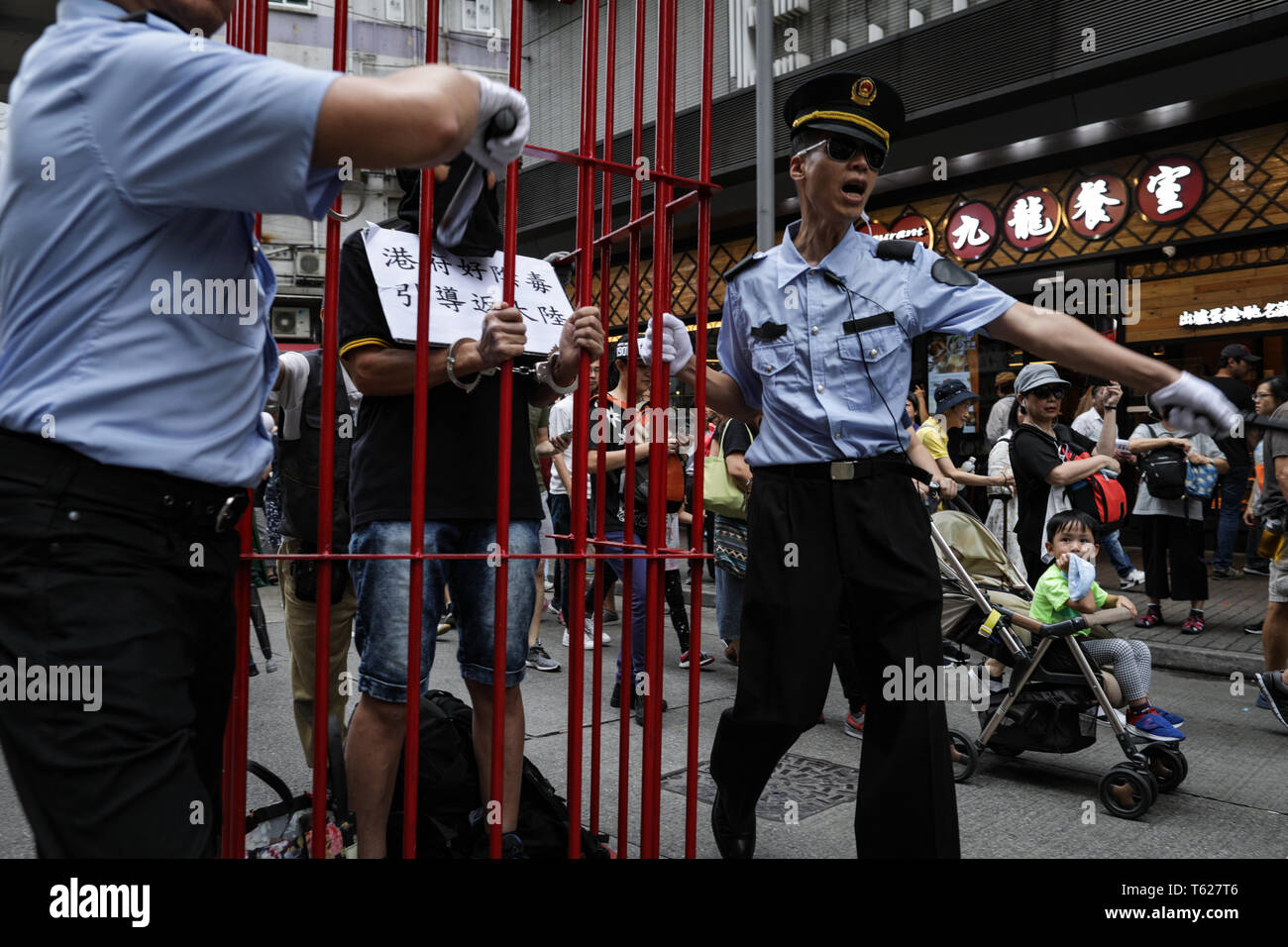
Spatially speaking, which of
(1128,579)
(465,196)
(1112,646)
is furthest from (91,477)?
(1128,579)

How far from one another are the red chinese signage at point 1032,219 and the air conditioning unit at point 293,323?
1547 centimetres

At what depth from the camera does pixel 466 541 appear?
8.88 feet

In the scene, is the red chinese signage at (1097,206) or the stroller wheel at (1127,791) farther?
the red chinese signage at (1097,206)

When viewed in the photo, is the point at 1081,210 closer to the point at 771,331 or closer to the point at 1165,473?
the point at 1165,473

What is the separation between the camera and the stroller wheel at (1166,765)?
13.3 ft

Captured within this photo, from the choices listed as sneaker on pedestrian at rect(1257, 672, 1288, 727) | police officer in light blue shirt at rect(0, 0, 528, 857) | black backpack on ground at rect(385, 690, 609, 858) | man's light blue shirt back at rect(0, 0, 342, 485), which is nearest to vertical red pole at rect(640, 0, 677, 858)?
black backpack on ground at rect(385, 690, 609, 858)

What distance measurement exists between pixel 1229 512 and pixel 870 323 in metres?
8.19

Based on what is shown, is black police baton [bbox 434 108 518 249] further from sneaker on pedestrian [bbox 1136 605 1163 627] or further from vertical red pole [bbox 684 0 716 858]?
sneaker on pedestrian [bbox 1136 605 1163 627]

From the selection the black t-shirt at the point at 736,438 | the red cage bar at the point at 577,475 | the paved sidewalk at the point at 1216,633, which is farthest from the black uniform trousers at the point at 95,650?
the paved sidewalk at the point at 1216,633

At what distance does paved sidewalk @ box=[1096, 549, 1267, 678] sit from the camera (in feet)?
21.2

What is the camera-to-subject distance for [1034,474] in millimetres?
6176

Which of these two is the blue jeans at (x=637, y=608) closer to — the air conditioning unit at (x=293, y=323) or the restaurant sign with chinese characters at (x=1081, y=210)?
the restaurant sign with chinese characters at (x=1081, y=210)

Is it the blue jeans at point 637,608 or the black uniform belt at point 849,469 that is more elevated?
the black uniform belt at point 849,469

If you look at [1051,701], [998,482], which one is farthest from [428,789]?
[998,482]
